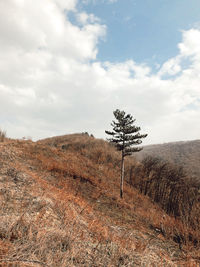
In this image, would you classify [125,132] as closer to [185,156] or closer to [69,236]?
[69,236]

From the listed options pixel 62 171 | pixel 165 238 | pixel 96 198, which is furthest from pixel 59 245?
pixel 62 171

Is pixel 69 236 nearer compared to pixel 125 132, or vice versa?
pixel 69 236

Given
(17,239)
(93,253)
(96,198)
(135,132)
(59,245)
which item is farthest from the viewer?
(135,132)

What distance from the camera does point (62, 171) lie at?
52.8 feet

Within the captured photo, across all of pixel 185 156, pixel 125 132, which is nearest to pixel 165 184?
pixel 125 132

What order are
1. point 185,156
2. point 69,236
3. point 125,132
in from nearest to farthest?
1. point 69,236
2. point 125,132
3. point 185,156

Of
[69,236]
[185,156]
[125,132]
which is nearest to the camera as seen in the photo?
[69,236]

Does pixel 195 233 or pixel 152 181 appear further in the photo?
pixel 152 181

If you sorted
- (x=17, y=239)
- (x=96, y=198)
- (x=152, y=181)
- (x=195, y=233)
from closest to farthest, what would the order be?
(x=17, y=239)
(x=195, y=233)
(x=96, y=198)
(x=152, y=181)

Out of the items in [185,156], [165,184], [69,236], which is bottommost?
[165,184]

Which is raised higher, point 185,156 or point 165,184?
point 185,156

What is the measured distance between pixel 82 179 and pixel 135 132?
7.51 m

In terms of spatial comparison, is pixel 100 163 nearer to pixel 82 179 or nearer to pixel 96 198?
pixel 82 179

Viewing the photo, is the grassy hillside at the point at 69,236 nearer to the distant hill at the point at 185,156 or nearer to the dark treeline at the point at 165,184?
the dark treeline at the point at 165,184
